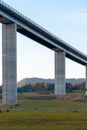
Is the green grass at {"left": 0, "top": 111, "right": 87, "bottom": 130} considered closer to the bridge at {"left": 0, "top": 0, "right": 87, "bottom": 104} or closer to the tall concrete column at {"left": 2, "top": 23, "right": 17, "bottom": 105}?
the bridge at {"left": 0, "top": 0, "right": 87, "bottom": 104}

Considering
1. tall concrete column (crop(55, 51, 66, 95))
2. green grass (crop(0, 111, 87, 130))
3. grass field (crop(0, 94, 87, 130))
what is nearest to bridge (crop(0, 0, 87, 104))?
tall concrete column (crop(55, 51, 66, 95))

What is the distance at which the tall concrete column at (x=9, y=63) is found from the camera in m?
86.1

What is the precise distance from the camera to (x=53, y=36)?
386 ft

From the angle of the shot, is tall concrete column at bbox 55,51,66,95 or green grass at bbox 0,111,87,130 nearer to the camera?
green grass at bbox 0,111,87,130

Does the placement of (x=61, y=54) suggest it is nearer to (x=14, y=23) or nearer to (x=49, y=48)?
(x=49, y=48)

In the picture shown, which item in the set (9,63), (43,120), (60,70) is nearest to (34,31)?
(9,63)

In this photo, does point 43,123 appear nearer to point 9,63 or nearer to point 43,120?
point 43,120

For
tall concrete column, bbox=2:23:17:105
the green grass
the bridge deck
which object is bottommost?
the green grass

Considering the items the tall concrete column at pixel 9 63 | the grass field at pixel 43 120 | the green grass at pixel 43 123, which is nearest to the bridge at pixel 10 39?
the tall concrete column at pixel 9 63

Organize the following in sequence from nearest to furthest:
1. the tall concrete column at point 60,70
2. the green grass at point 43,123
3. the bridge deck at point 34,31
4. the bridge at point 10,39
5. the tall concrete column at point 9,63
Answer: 1. the green grass at point 43,123
2. the bridge deck at point 34,31
3. the bridge at point 10,39
4. the tall concrete column at point 9,63
5. the tall concrete column at point 60,70

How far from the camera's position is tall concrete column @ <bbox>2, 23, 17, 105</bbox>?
86.1 meters

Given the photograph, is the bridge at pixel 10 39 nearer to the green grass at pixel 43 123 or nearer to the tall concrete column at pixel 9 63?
the tall concrete column at pixel 9 63

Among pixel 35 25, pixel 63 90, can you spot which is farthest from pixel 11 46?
pixel 63 90

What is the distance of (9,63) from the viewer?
283ft
